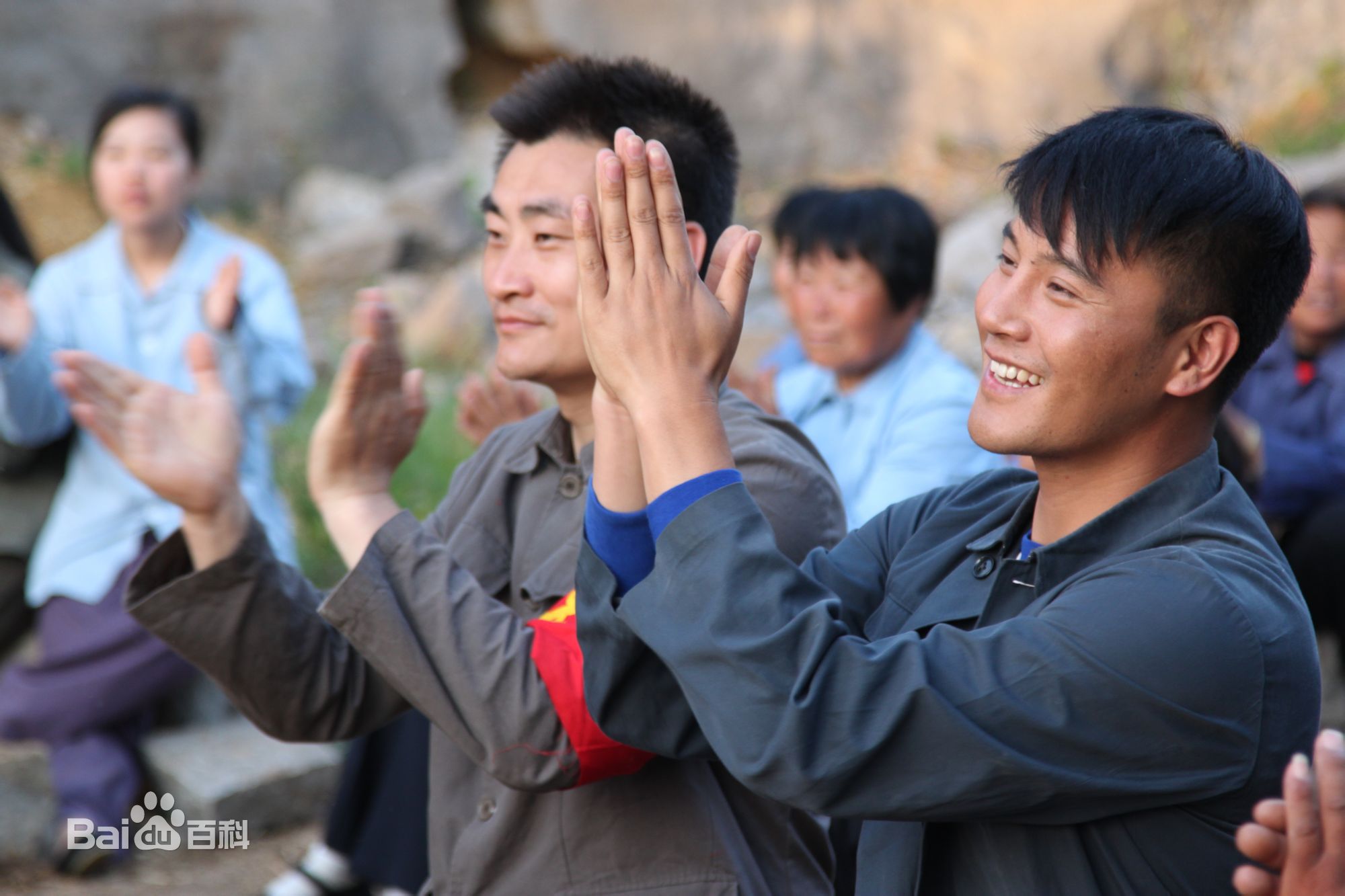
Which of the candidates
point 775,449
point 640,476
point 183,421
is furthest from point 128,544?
point 640,476

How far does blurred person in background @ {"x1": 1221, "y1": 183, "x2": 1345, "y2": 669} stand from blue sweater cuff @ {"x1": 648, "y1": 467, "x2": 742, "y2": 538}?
8.30ft

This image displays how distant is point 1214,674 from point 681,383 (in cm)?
57

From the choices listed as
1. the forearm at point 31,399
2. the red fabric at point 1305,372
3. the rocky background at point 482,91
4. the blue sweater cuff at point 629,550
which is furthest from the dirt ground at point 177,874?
the rocky background at point 482,91

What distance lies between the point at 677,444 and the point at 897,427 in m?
1.80

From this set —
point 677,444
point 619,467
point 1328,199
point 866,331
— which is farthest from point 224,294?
point 1328,199

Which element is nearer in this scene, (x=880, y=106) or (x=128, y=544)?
(x=128, y=544)

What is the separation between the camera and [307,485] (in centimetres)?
487

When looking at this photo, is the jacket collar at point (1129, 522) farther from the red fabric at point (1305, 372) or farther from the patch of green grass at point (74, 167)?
the patch of green grass at point (74, 167)

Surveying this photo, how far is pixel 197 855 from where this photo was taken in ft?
12.9

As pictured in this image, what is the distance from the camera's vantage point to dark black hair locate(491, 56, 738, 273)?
84.7 inches

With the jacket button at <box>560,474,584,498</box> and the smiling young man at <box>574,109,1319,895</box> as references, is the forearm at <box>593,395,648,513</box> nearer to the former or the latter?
the smiling young man at <box>574,109,1319,895</box>

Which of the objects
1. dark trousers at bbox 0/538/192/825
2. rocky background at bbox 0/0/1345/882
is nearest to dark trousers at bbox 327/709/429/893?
dark trousers at bbox 0/538/192/825

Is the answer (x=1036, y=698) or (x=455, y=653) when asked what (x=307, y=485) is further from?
(x=1036, y=698)

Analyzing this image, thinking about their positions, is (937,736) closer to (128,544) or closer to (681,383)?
(681,383)
